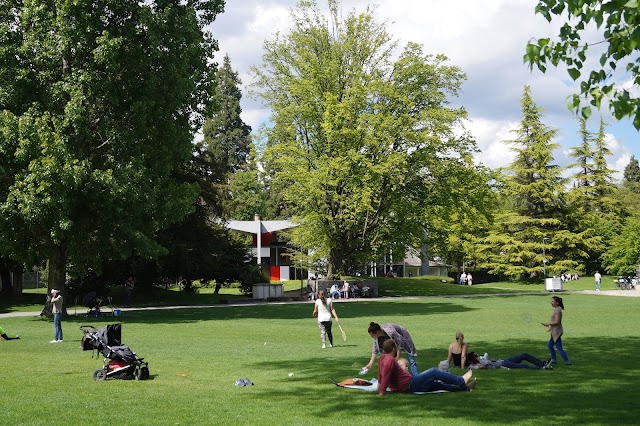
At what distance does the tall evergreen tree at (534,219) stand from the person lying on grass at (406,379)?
233ft

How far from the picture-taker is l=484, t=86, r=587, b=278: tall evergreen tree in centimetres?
8206

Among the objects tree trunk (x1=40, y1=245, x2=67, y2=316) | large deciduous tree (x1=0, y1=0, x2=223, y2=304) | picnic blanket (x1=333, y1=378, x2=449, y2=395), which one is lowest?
picnic blanket (x1=333, y1=378, x2=449, y2=395)

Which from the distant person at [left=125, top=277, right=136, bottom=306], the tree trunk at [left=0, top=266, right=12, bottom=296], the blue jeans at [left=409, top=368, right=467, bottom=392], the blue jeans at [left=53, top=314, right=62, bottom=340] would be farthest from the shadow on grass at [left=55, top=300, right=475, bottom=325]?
the blue jeans at [left=409, top=368, right=467, bottom=392]

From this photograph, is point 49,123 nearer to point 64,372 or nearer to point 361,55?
point 64,372

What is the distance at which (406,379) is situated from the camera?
1275cm

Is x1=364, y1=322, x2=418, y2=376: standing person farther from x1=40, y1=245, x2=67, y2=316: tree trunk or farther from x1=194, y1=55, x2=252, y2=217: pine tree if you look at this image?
x1=194, y1=55, x2=252, y2=217: pine tree

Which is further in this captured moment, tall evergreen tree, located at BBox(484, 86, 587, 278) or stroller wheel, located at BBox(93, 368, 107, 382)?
tall evergreen tree, located at BBox(484, 86, 587, 278)

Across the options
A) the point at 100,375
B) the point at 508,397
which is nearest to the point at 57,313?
the point at 100,375

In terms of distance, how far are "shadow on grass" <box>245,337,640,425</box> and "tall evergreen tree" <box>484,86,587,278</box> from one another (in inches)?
2645

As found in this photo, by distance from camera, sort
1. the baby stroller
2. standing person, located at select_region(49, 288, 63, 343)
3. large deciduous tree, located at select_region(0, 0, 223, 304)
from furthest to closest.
→ 1. large deciduous tree, located at select_region(0, 0, 223, 304)
2. standing person, located at select_region(49, 288, 63, 343)
3. the baby stroller

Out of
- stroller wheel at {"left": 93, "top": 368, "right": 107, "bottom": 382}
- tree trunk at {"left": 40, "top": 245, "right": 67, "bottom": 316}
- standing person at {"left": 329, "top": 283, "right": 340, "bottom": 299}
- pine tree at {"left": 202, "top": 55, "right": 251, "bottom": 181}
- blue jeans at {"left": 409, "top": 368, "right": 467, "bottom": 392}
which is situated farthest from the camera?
pine tree at {"left": 202, "top": 55, "right": 251, "bottom": 181}

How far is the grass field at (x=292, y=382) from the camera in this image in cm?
1066

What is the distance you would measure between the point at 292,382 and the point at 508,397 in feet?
13.9

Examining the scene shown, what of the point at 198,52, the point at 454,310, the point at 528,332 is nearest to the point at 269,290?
the point at 454,310
